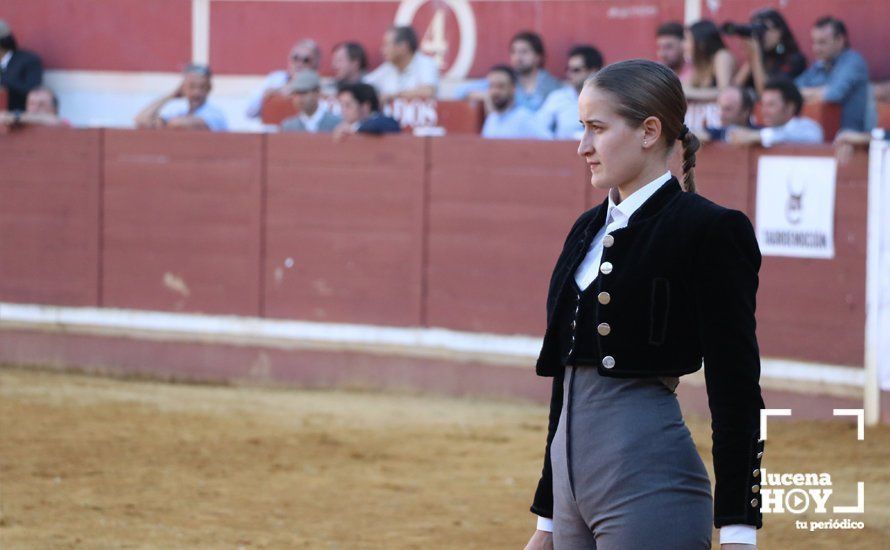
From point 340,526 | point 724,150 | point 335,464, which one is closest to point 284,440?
point 335,464

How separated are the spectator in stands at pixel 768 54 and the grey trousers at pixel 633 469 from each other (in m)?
6.41

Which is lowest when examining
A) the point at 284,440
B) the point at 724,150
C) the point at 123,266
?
the point at 284,440

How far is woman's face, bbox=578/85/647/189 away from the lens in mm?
2156

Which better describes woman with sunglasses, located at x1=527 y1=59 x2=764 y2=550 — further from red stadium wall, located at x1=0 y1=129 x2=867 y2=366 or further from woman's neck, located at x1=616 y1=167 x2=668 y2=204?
red stadium wall, located at x1=0 y1=129 x2=867 y2=366

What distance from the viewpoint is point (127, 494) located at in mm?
5938

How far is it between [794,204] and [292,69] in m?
4.22

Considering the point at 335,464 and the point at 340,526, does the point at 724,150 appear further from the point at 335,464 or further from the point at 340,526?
the point at 340,526

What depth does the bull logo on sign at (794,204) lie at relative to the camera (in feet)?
25.0

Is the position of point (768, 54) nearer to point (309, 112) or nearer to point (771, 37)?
point (771, 37)

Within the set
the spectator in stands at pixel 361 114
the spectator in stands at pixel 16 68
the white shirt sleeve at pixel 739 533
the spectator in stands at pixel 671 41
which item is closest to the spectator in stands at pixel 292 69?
the spectator in stands at pixel 361 114

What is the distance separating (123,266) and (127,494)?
4215mm

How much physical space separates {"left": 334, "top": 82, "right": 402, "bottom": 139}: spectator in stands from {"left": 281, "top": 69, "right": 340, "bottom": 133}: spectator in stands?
0.30 meters

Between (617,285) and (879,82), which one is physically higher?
(879,82)

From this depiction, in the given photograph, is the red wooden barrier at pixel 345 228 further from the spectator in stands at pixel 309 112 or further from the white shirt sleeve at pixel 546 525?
the white shirt sleeve at pixel 546 525
